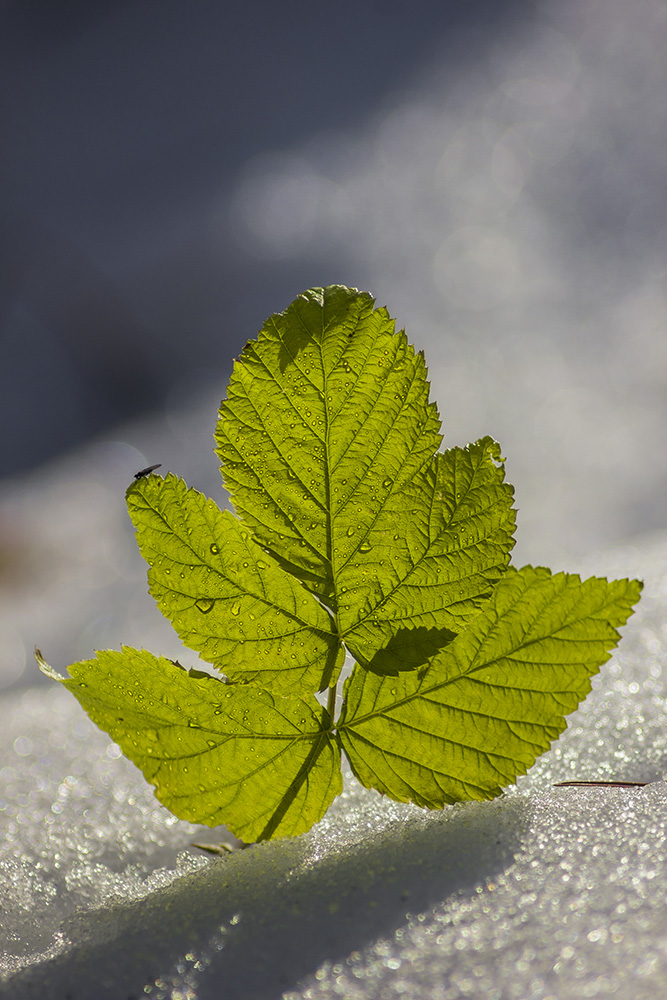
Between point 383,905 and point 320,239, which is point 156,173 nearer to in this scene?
point 320,239

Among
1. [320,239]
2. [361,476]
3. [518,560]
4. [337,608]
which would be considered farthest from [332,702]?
[320,239]

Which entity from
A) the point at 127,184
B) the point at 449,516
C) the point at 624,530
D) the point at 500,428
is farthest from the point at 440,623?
the point at 127,184

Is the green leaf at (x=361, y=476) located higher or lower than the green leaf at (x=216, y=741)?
higher

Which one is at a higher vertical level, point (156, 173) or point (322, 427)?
point (156, 173)

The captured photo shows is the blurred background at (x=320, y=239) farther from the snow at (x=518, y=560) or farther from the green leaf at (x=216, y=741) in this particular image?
the green leaf at (x=216, y=741)

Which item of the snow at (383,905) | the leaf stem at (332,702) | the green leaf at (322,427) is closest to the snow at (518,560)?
the snow at (383,905)

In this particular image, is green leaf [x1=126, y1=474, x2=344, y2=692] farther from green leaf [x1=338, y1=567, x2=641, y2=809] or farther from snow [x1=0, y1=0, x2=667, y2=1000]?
snow [x1=0, y1=0, x2=667, y2=1000]

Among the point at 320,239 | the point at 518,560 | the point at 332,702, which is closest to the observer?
the point at 332,702
